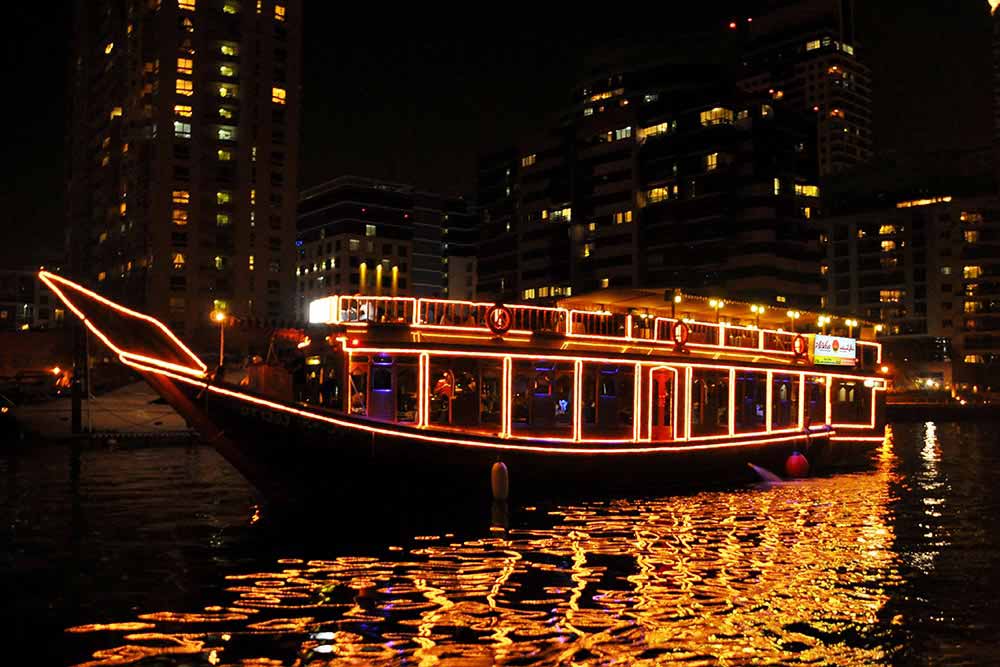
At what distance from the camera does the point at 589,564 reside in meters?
14.7

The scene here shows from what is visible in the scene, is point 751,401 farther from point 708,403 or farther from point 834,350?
point 834,350

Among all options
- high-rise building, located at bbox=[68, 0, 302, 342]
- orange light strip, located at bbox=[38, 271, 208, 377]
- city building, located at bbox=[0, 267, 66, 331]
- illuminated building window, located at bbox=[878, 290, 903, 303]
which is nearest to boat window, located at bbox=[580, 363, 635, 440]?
orange light strip, located at bbox=[38, 271, 208, 377]

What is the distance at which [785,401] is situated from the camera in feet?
95.5

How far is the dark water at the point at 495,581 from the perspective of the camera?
1014 centimetres

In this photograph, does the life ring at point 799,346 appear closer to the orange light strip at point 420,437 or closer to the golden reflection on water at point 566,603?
the orange light strip at point 420,437

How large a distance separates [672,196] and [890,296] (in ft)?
136

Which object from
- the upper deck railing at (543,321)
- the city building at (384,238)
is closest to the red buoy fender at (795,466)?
the upper deck railing at (543,321)

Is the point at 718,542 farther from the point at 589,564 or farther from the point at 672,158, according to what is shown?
the point at 672,158

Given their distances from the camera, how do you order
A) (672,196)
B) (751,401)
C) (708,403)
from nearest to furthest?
(708,403) < (751,401) < (672,196)

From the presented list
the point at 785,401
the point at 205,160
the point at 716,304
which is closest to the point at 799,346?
the point at 785,401

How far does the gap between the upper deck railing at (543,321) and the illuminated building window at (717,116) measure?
73.6 meters

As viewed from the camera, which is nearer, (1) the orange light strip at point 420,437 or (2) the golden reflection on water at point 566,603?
(2) the golden reflection on water at point 566,603

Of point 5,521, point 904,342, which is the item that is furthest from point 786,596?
point 904,342

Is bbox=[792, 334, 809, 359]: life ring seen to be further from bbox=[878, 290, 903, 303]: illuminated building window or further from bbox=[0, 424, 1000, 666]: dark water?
bbox=[878, 290, 903, 303]: illuminated building window
